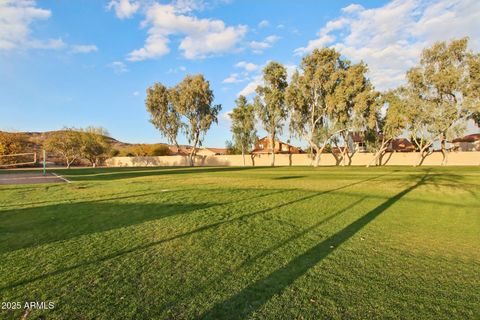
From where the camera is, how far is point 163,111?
171 feet

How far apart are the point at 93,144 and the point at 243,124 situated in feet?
93.5

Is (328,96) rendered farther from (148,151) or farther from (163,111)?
(148,151)

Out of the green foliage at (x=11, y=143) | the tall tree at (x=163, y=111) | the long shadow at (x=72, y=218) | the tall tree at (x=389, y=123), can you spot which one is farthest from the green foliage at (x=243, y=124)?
the long shadow at (x=72, y=218)

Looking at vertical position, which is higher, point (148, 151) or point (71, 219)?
point (148, 151)

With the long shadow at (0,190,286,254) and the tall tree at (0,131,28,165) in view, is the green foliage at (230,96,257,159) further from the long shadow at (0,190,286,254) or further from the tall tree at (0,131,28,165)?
the long shadow at (0,190,286,254)

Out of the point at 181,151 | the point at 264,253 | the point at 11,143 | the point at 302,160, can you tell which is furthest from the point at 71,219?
the point at 181,151

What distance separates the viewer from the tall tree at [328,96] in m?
36.9

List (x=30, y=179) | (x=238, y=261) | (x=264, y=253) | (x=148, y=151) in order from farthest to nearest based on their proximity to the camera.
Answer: (x=148, y=151)
(x=30, y=179)
(x=264, y=253)
(x=238, y=261)

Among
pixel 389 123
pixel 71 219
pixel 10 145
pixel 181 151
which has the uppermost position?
pixel 389 123

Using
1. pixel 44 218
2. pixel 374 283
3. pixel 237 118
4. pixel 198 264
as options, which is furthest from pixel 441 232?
pixel 237 118

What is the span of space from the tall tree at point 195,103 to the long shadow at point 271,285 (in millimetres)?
46175

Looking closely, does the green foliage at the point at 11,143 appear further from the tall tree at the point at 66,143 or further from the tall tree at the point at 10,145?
the tall tree at the point at 66,143

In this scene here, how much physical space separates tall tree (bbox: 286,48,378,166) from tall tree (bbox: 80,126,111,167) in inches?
1464

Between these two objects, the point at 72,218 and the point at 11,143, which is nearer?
the point at 72,218
